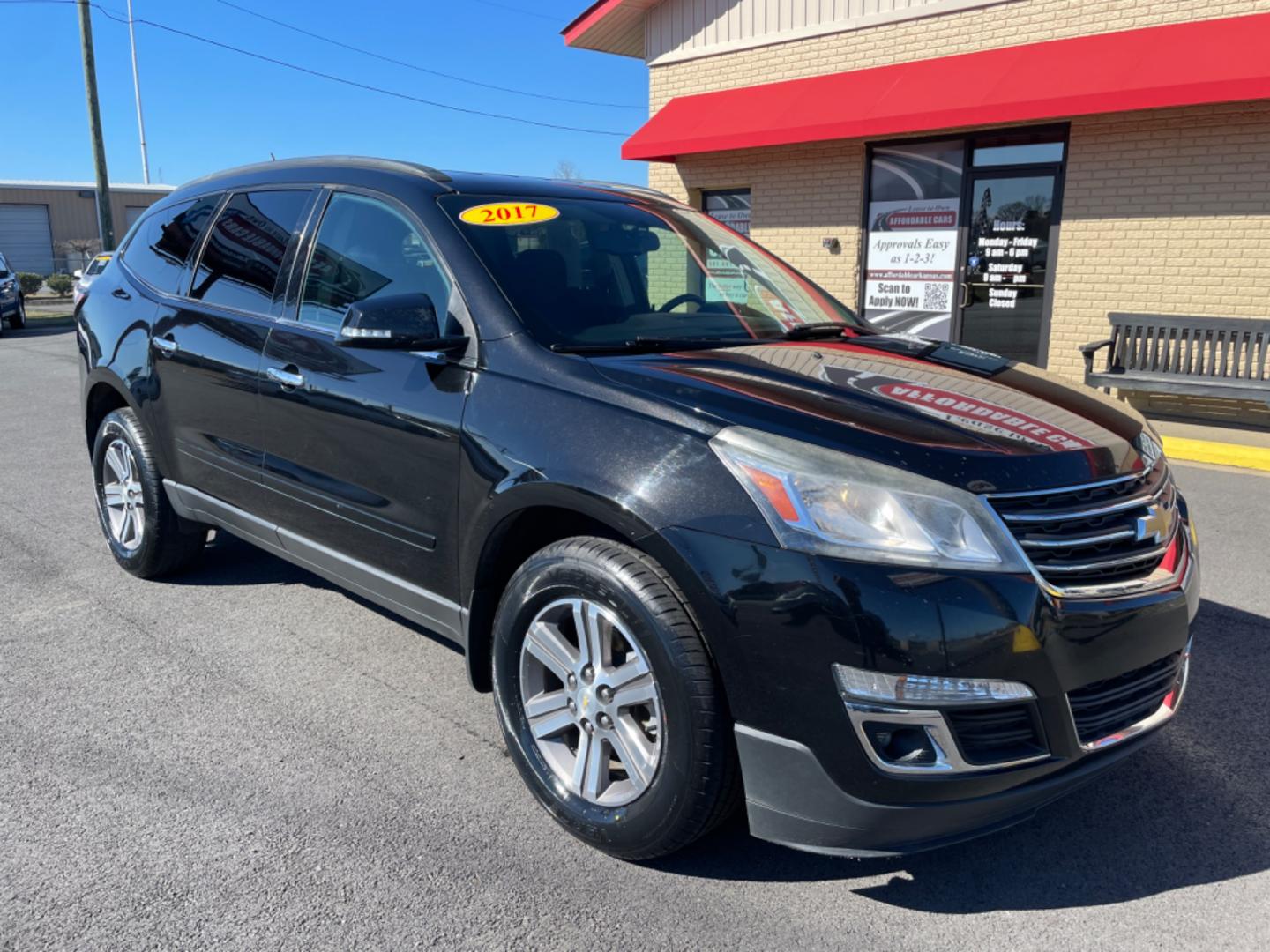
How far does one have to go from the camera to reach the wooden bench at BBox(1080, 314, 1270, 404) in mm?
8539

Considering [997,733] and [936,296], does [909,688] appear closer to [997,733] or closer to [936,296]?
[997,733]

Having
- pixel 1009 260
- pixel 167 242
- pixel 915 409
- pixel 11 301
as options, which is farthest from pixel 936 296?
pixel 11 301

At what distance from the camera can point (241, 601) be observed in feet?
14.8

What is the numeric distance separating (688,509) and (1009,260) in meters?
9.31

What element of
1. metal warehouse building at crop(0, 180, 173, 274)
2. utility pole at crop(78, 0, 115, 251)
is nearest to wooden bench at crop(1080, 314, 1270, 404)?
utility pole at crop(78, 0, 115, 251)

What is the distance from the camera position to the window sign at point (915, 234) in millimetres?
10805

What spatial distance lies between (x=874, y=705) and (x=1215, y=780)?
1616mm

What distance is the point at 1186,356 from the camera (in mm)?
9000

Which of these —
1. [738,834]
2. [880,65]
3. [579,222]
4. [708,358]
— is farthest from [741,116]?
[738,834]

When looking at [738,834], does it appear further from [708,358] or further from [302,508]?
[302,508]

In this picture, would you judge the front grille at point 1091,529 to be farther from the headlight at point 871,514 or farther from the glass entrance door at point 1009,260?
the glass entrance door at point 1009,260

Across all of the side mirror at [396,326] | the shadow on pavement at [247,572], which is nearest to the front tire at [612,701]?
the side mirror at [396,326]

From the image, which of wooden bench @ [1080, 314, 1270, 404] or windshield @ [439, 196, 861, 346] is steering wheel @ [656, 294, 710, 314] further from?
wooden bench @ [1080, 314, 1270, 404]

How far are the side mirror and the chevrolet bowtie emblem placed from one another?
1.90 meters
